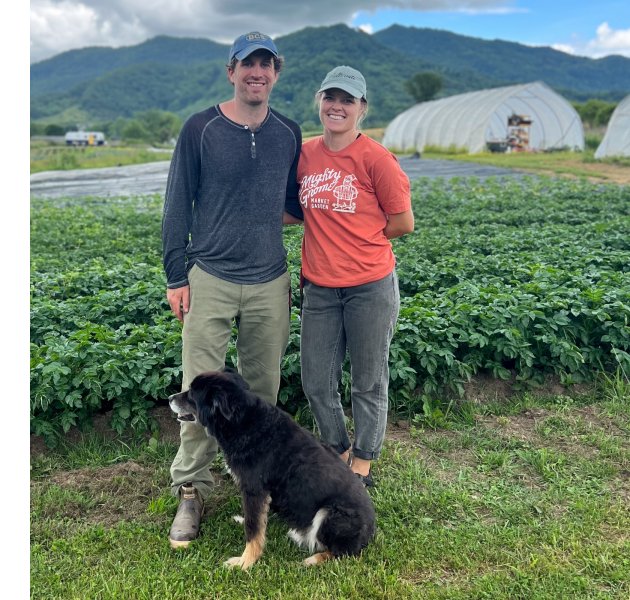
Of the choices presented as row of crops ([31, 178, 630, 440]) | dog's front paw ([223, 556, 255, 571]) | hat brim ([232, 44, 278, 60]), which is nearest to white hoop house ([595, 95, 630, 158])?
row of crops ([31, 178, 630, 440])

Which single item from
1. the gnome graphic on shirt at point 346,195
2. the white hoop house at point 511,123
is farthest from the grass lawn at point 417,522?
the white hoop house at point 511,123

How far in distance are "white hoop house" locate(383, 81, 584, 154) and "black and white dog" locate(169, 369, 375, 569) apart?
32.7 meters

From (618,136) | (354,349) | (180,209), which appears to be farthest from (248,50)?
(618,136)

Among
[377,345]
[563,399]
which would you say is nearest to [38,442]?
[377,345]

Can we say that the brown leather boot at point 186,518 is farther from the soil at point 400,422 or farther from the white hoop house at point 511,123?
the white hoop house at point 511,123

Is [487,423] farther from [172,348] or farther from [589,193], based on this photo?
[589,193]

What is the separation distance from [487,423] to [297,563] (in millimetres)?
2071

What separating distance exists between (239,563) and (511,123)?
35.6 metres

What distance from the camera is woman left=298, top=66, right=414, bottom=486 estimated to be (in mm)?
3350

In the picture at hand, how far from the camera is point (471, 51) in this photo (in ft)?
607

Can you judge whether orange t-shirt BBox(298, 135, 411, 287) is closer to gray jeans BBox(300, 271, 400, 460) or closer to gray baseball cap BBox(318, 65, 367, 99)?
gray jeans BBox(300, 271, 400, 460)

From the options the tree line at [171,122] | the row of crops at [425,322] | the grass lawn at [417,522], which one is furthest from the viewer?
the tree line at [171,122]

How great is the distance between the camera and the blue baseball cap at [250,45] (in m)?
3.18

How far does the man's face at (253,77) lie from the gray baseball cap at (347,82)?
12.0 inches
